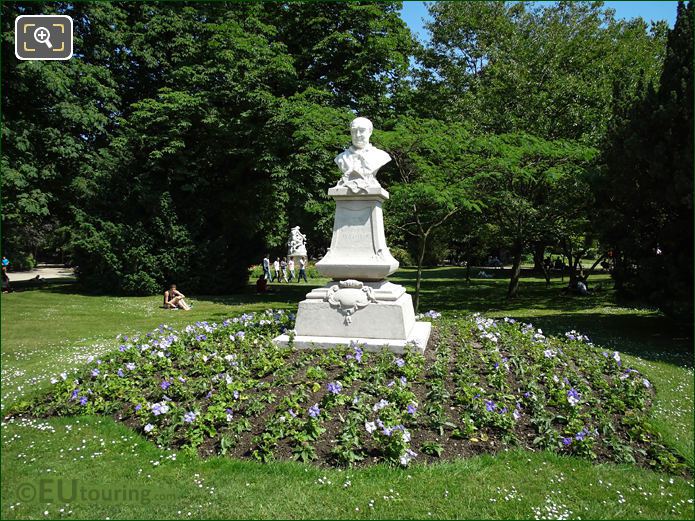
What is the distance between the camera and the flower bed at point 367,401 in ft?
14.0

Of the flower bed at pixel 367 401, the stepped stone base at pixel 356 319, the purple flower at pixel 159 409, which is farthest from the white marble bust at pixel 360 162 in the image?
the purple flower at pixel 159 409

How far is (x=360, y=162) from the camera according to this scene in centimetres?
720

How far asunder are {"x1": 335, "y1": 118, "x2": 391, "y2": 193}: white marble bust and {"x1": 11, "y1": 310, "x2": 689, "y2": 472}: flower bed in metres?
2.54

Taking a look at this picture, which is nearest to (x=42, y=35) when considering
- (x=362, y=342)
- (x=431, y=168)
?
(x=362, y=342)

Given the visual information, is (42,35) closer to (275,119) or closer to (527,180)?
(275,119)

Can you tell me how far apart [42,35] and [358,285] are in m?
4.53

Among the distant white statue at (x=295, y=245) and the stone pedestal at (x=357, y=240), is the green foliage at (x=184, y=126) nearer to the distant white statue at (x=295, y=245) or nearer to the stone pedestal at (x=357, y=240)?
the stone pedestal at (x=357, y=240)

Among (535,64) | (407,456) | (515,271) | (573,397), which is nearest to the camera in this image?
(407,456)

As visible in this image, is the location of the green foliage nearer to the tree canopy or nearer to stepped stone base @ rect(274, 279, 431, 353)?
the tree canopy

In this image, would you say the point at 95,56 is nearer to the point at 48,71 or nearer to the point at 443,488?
the point at 48,71

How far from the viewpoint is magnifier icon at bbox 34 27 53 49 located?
13.8 feet

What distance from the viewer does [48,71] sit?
15.2 meters

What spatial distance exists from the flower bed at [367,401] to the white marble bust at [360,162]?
8.33ft

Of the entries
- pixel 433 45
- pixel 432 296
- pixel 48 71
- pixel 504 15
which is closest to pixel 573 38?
pixel 504 15
